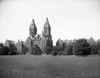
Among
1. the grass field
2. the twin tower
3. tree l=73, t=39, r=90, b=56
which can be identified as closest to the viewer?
the grass field

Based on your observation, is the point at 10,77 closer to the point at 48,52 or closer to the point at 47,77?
the point at 47,77

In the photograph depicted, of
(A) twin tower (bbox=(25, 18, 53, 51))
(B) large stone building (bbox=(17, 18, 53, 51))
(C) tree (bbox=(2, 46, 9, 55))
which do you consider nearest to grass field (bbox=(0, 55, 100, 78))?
(C) tree (bbox=(2, 46, 9, 55))

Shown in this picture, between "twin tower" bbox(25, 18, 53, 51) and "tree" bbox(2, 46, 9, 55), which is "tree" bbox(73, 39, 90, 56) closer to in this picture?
"tree" bbox(2, 46, 9, 55)

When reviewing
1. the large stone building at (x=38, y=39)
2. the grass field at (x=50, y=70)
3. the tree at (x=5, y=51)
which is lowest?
the grass field at (x=50, y=70)

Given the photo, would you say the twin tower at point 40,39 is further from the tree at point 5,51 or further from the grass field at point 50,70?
the grass field at point 50,70

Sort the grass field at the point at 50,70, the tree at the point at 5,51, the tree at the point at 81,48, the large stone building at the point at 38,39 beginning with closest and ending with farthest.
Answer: the grass field at the point at 50,70 → the tree at the point at 81,48 → the tree at the point at 5,51 → the large stone building at the point at 38,39

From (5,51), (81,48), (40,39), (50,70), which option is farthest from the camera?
(40,39)

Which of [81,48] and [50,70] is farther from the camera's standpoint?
[81,48]

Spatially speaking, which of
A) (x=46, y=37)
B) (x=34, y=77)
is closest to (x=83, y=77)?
(x=34, y=77)

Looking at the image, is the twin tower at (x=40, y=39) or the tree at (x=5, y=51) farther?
the twin tower at (x=40, y=39)

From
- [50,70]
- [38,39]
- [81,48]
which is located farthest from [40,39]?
[50,70]

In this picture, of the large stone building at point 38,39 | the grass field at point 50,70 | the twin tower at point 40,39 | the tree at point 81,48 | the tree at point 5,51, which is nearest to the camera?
the grass field at point 50,70

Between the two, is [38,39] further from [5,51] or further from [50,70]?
[50,70]

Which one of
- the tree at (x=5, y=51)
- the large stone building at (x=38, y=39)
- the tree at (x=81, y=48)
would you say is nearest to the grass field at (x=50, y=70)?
the tree at (x=81, y=48)
